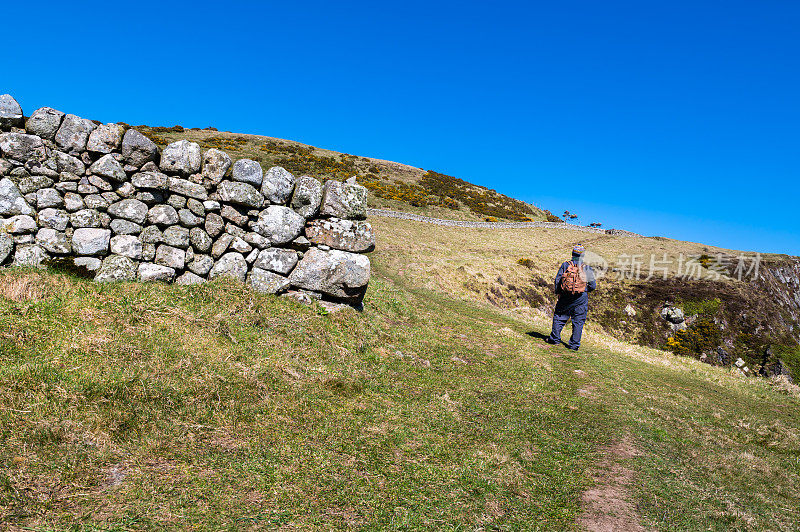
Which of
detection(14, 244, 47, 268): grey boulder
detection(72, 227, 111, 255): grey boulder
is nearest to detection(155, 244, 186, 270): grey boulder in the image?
detection(72, 227, 111, 255): grey boulder

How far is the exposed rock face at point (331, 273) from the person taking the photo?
1108cm

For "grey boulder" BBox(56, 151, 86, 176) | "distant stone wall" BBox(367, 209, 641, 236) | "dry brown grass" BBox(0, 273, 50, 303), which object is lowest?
"dry brown grass" BBox(0, 273, 50, 303)

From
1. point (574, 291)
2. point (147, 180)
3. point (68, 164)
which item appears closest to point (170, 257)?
point (147, 180)

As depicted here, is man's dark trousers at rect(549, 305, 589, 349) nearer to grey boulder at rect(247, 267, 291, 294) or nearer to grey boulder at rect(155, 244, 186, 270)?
grey boulder at rect(247, 267, 291, 294)

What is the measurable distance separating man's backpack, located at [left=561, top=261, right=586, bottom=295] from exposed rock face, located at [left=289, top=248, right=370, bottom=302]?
7427 millimetres

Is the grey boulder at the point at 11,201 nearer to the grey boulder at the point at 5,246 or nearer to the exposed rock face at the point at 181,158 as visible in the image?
the grey boulder at the point at 5,246

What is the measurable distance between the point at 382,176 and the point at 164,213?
65.8m

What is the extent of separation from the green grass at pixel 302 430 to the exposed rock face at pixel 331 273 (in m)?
0.72

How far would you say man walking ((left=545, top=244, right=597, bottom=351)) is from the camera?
14.5m

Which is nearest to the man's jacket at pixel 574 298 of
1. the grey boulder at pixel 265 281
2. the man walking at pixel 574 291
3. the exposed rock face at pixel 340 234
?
the man walking at pixel 574 291

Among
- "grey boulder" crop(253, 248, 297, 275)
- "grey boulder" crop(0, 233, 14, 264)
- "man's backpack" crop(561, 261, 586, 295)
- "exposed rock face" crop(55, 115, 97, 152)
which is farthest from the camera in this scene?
"man's backpack" crop(561, 261, 586, 295)

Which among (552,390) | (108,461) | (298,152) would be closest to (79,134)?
(108,461)

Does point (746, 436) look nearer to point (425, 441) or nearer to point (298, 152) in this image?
point (425, 441)

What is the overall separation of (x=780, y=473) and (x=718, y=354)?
40.2 meters
